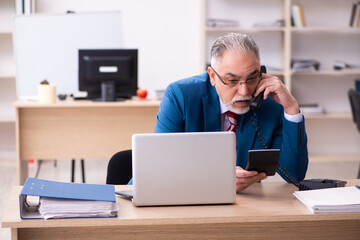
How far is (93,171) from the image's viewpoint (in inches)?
203

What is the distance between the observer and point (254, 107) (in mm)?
1975

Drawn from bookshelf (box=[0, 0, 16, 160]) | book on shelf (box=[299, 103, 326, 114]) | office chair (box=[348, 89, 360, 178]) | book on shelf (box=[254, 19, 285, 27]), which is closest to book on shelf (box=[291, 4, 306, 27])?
book on shelf (box=[254, 19, 285, 27])

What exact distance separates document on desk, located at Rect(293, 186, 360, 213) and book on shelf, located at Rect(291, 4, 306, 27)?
3.82m

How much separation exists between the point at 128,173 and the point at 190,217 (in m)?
0.76

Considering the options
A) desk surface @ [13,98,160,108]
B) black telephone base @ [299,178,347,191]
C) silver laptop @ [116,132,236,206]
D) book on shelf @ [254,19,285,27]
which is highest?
book on shelf @ [254,19,285,27]

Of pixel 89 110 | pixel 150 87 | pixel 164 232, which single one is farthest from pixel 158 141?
pixel 150 87

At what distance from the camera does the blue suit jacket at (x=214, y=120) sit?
208 cm

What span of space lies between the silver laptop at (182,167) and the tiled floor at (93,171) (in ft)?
10.1

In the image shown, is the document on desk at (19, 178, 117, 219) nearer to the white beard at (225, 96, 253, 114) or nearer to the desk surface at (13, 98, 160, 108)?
the white beard at (225, 96, 253, 114)

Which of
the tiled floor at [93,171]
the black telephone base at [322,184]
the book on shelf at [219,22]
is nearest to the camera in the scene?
the black telephone base at [322,184]

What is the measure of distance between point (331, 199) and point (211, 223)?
1.22 feet

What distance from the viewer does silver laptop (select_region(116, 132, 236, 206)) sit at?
154 cm

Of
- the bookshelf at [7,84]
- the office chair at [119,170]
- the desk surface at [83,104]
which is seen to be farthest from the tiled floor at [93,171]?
the office chair at [119,170]

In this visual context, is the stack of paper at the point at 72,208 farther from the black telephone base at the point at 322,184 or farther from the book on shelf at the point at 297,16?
the book on shelf at the point at 297,16
